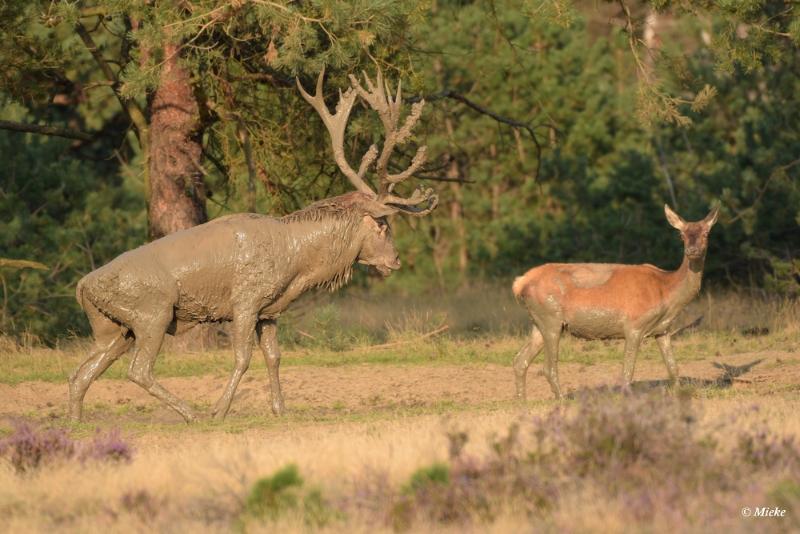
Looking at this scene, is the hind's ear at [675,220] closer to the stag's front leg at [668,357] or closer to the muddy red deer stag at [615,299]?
the muddy red deer stag at [615,299]

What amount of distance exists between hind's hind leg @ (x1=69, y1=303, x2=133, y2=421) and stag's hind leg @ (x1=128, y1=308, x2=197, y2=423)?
49cm

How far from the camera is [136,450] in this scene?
11.1 metres

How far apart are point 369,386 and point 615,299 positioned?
3.72 metres

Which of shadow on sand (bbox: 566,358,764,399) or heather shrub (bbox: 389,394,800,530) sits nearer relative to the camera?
heather shrub (bbox: 389,394,800,530)

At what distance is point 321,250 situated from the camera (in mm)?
14406

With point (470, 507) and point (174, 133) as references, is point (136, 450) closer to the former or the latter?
point (470, 507)

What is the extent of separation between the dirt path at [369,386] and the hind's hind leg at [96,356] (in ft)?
4.54

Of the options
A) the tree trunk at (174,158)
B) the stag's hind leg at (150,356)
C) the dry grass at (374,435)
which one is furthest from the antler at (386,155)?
the tree trunk at (174,158)

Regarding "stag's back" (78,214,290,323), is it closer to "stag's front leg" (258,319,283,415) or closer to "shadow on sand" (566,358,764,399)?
"stag's front leg" (258,319,283,415)

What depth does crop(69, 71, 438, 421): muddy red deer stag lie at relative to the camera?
13.8 metres

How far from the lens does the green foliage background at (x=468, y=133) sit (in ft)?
60.3

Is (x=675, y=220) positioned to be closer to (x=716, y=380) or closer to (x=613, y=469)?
(x=716, y=380)

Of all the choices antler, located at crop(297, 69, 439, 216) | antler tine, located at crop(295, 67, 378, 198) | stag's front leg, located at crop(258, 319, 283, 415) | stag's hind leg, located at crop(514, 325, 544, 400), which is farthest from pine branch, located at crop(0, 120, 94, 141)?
stag's hind leg, located at crop(514, 325, 544, 400)

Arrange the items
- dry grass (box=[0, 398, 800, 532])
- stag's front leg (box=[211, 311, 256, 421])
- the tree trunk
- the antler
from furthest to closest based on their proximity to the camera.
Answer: the tree trunk < the antler < stag's front leg (box=[211, 311, 256, 421]) < dry grass (box=[0, 398, 800, 532])
